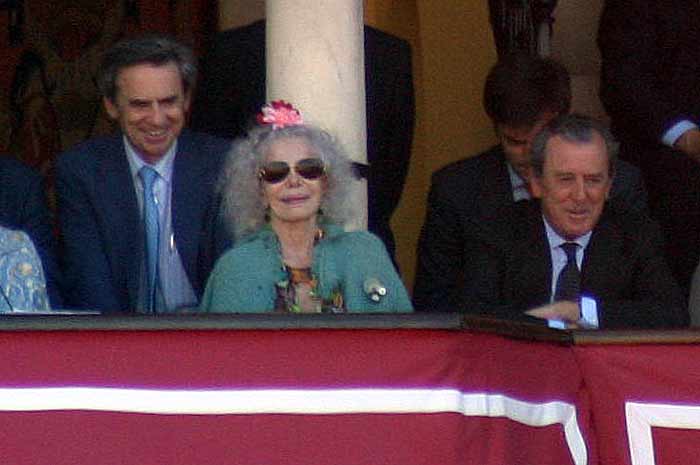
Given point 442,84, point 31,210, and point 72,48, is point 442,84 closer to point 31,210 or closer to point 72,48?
point 72,48

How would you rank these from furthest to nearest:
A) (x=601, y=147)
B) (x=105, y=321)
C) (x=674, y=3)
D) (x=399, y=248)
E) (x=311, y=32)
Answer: (x=399, y=248) < (x=674, y=3) < (x=311, y=32) < (x=601, y=147) < (x=105, y=321)

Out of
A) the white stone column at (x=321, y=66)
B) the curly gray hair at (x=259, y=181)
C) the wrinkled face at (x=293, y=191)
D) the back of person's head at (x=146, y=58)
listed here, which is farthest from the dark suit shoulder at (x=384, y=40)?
the wrinkled face at (x=293, y=191)

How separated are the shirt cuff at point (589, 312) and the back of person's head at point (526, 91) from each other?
79 centimetres

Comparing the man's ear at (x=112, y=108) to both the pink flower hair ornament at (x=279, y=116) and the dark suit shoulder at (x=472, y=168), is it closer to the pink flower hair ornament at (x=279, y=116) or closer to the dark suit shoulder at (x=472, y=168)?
the pink flower hair ornament at (x=279, y=116)

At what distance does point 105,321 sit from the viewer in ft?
→ 17.2

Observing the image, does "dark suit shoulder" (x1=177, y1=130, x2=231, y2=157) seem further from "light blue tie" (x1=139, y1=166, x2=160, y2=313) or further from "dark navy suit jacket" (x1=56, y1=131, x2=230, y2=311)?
"light blue tie" (x1=139, y1=166, x2=160, y2=313)

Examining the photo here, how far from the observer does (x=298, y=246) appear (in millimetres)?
6465

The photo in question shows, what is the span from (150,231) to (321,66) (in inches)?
34.8

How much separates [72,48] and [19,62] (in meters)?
0.23

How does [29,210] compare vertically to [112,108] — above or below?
below

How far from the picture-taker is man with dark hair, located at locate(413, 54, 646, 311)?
23.5ft

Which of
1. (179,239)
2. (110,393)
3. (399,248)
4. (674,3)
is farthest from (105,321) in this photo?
(399,248)

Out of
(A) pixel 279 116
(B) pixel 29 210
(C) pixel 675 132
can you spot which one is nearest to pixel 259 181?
(A) pixel 279 116

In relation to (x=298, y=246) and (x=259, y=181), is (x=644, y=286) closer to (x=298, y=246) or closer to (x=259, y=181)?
(x=298, y=246)
